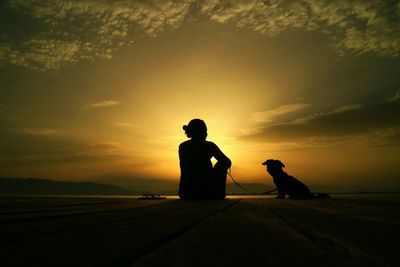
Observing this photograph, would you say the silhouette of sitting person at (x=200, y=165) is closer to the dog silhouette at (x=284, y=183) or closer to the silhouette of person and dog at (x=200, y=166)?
the silhouette of person and dog at (x=200, y=166)

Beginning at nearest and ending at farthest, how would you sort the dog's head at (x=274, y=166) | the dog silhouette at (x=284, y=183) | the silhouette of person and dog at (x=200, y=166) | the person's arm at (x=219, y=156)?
1. the silhouette of person and dog at (x=200, y=166)
2. the person's arm at (x=219, y=156)
3. the dog silhouette at (x=284, y=183)
4. the dog's head at (x=274, y=166)

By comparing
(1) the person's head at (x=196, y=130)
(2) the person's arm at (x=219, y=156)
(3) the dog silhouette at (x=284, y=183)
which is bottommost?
(3) the dog silhouette at (x=284, y=183)

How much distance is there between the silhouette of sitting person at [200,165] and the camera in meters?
9.61

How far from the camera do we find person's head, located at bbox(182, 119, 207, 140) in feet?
33.4

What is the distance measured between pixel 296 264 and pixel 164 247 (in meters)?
0.46

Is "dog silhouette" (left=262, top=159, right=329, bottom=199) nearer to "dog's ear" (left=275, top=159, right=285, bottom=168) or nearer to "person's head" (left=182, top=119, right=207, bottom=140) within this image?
"dog's ear" (left=275, top=159, right=285, bottom=168)

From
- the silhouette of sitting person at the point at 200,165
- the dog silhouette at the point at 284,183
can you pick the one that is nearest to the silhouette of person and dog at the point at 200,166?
the silhouette of sitting person at the point at 200,165

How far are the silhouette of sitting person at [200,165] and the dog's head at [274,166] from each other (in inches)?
118

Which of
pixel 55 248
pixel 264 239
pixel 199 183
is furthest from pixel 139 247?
pixel 199 183

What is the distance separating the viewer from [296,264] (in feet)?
2.69

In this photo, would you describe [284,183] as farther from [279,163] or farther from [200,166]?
[200,166]

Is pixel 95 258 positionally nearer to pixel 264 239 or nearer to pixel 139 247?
pixel 139 247

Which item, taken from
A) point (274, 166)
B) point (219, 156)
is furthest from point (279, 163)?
point (219, 156)

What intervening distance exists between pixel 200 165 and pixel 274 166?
4116mm
